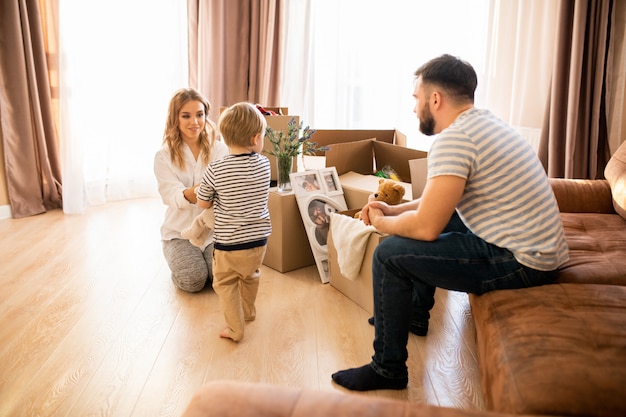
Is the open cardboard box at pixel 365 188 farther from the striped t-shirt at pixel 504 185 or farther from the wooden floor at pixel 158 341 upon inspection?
the striped t-shirt at pixel 504 185

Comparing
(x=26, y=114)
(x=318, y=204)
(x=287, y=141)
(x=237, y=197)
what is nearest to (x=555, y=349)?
(x=237, y=197)

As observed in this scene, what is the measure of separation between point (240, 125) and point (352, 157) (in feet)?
3.63

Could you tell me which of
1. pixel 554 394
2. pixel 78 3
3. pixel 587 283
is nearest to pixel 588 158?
pixel 587 283

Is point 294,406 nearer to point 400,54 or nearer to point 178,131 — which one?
point 178,131

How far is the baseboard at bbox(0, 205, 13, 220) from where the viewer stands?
11.7 feet

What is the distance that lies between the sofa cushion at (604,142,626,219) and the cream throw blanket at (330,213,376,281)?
1.12 metres

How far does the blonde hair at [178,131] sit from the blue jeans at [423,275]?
1.25 metres

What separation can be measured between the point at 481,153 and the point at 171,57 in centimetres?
342

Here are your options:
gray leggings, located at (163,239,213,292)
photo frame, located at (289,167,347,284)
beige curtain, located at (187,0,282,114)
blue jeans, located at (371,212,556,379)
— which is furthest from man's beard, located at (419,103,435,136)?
beige curtain, located at (187,0,282,114)

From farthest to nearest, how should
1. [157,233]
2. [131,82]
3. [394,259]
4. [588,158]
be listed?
1. [131,82]
2. [157,233]
3. [588,158]
4. [394,259]

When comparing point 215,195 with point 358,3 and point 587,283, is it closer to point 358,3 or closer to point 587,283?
point 587,283

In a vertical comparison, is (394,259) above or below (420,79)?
below

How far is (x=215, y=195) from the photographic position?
6.31 ft

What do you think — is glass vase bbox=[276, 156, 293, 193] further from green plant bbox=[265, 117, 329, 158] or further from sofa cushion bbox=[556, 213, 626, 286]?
sofa cushion bbox=[556, 213, 626, 286]
